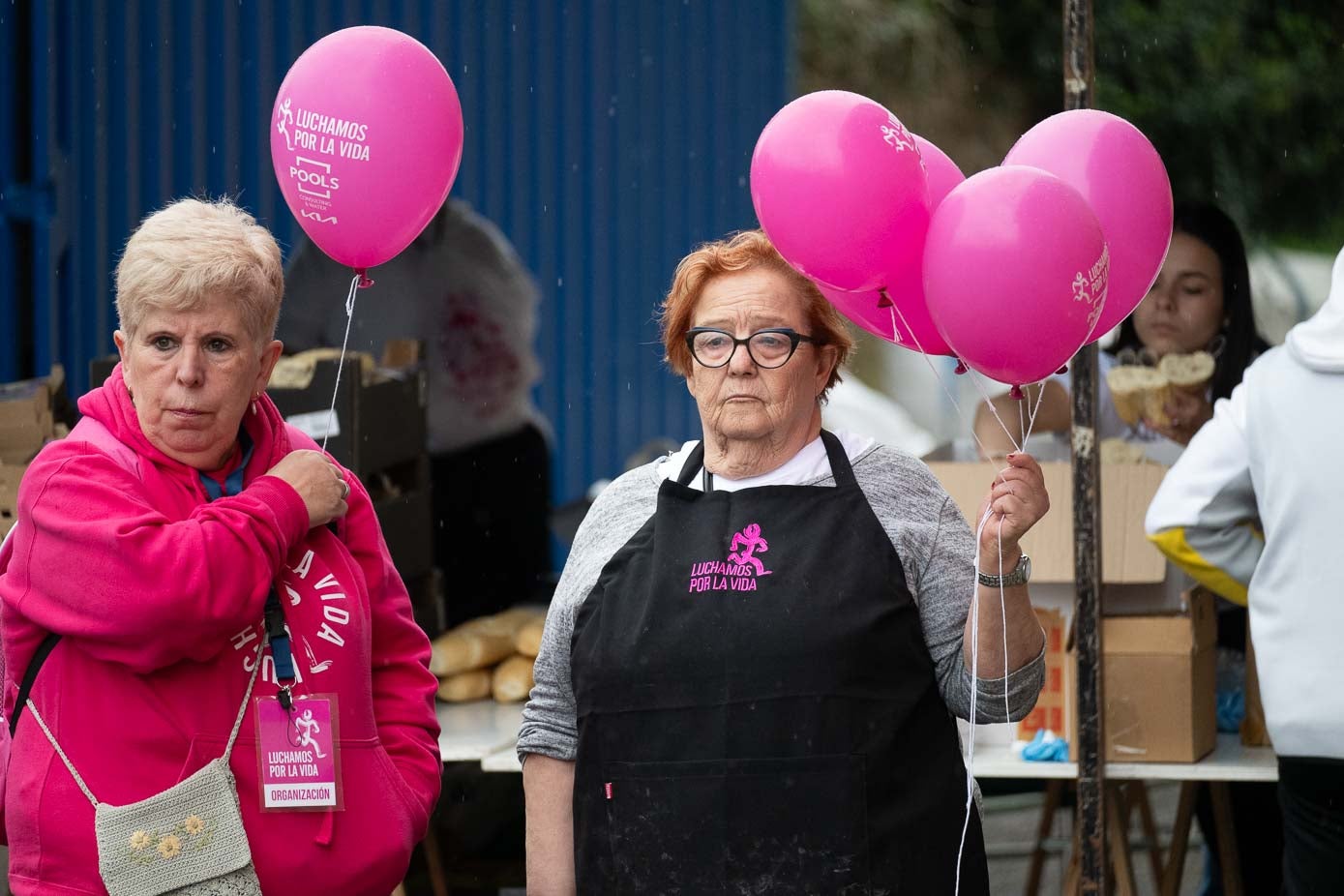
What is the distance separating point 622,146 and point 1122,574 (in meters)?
2.00

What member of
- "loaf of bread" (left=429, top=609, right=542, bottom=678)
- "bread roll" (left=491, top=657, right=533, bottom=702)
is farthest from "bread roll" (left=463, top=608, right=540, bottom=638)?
"bread roll" (left=491, top=657, right=533, bottom=702)

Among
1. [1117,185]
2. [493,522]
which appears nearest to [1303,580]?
[1117,185]

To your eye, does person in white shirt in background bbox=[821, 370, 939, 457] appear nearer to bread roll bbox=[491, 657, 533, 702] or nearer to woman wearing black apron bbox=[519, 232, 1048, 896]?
bread roll bbox=[491, 657, 533, 702]

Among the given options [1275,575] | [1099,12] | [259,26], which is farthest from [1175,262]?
[259,26]

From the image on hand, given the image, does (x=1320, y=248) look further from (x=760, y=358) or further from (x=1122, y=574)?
(x=760, y=358)

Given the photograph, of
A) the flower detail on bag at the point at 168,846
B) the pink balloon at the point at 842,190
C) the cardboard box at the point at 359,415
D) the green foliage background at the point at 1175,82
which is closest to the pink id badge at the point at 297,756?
the flower detail on bag at the point at 168,846

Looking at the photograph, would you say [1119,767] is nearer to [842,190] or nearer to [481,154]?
[842,190]

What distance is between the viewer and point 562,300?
16.1ft

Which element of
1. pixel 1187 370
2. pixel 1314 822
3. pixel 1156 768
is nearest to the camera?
pixel 1314 822

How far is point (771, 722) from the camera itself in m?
2.38

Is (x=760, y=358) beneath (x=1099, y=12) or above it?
beneath

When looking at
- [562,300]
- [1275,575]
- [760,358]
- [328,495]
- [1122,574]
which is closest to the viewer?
[328,495]

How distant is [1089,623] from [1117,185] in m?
1.41

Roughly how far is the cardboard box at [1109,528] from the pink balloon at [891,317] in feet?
4.21
